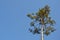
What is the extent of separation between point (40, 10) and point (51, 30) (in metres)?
2.73

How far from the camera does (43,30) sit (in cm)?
4384

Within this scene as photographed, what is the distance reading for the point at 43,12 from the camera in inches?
1730

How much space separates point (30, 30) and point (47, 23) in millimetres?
2189

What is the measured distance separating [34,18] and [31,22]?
60 cm

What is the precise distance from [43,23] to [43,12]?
1.32m

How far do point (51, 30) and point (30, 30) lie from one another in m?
2.50

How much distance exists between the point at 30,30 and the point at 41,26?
1435 mm

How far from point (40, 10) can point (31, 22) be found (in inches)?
70.4

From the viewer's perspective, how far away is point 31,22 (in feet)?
145

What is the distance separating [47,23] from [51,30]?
98cm

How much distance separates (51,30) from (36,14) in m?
2.62

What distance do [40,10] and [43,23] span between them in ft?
5.24

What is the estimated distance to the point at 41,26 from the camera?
43781 millimetres

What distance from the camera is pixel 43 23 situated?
43.7 meters
